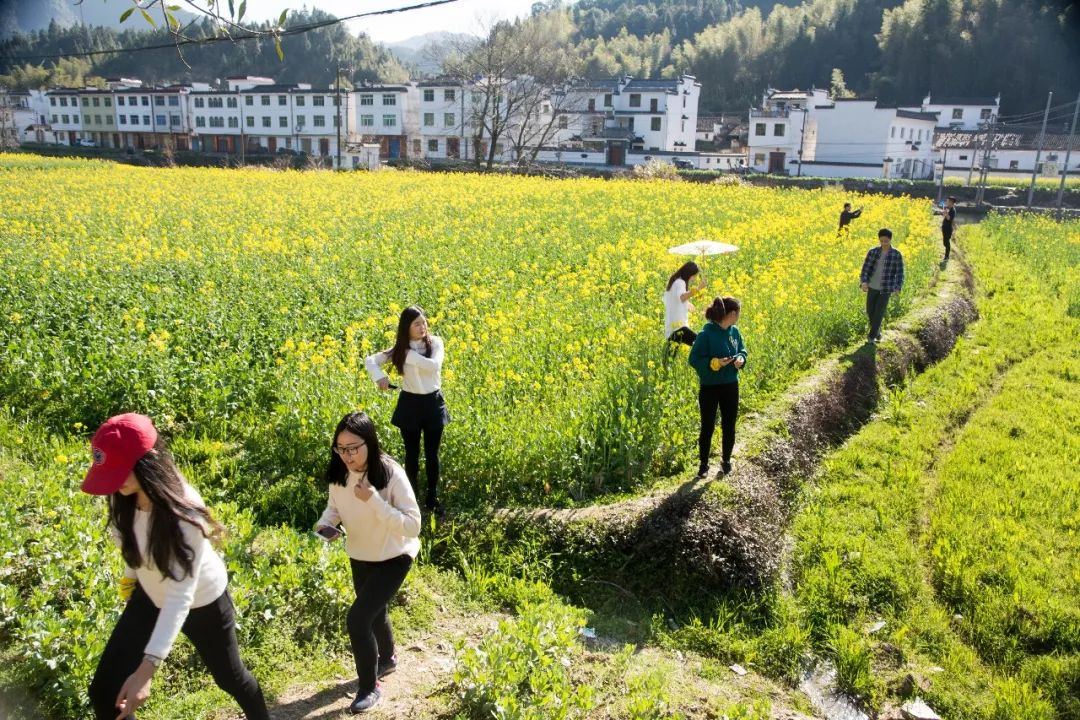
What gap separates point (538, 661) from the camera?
4578 millimetres

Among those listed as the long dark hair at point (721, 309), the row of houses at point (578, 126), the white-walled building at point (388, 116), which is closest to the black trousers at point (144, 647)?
the long dark hair at point (721, 309)

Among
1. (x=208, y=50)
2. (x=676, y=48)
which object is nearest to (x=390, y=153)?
(x=676, y=48)

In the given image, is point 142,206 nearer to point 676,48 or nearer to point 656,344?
point 656,344

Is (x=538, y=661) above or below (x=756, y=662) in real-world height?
above

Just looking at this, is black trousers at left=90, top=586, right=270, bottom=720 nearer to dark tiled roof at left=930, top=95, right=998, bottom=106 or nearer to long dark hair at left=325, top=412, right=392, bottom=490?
long dark hair at left=325, top=412, right=392, bottom=490

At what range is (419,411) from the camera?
6.20 metres

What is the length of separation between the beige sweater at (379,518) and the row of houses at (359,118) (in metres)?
52.2

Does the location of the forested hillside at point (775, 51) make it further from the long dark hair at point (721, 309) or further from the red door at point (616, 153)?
the long dark hair at point (721, 309)

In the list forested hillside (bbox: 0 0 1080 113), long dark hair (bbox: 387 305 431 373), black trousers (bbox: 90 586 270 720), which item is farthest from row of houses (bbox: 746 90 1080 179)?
black trousers (bbox: 90 586 270 720)

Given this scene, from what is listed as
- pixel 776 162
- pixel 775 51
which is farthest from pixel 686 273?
pixel 775 51

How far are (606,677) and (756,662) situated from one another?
1188 mm

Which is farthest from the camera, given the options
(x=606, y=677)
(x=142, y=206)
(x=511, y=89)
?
(x=511, y=89)

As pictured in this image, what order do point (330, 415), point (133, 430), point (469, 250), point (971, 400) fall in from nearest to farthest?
1. point (133, 430)
2. point (330, 415)
3. point (971, 400)
4. point (469, 250)

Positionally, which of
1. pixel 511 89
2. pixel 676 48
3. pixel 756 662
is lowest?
pixel 756 662
